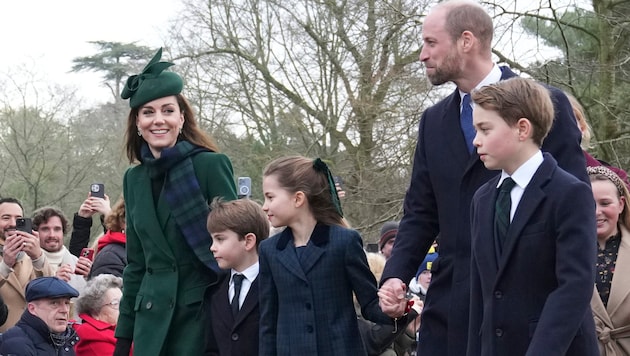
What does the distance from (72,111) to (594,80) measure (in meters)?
16.2

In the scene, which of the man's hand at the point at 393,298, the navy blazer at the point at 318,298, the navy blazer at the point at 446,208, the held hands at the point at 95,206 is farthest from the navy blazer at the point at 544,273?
the held hands at the point at 95,206

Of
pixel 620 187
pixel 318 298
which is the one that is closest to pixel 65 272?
pixel 318 298

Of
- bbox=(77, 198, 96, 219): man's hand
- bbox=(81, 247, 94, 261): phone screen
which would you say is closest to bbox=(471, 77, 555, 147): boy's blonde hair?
bbox=(77, 198, 96, 219): man's hand

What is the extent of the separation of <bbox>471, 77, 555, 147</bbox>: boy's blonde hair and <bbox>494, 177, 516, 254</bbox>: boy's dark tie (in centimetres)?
20

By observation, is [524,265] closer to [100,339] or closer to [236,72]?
[100,339]

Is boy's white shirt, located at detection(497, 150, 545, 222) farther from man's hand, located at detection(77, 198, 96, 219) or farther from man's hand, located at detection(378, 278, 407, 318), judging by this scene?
man's hand, located at detection(77, 198, 96, 219)

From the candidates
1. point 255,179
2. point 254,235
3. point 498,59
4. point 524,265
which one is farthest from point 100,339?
point 255,179

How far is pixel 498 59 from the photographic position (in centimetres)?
1551

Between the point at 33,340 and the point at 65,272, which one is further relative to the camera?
the point at 65,272

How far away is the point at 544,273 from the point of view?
388cm

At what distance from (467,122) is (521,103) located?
0.64 m

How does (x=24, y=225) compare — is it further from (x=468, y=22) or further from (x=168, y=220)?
(x=468, y=22)

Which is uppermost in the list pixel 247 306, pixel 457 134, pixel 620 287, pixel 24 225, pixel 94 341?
pixel 457 134

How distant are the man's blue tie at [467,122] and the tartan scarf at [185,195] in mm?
1586
